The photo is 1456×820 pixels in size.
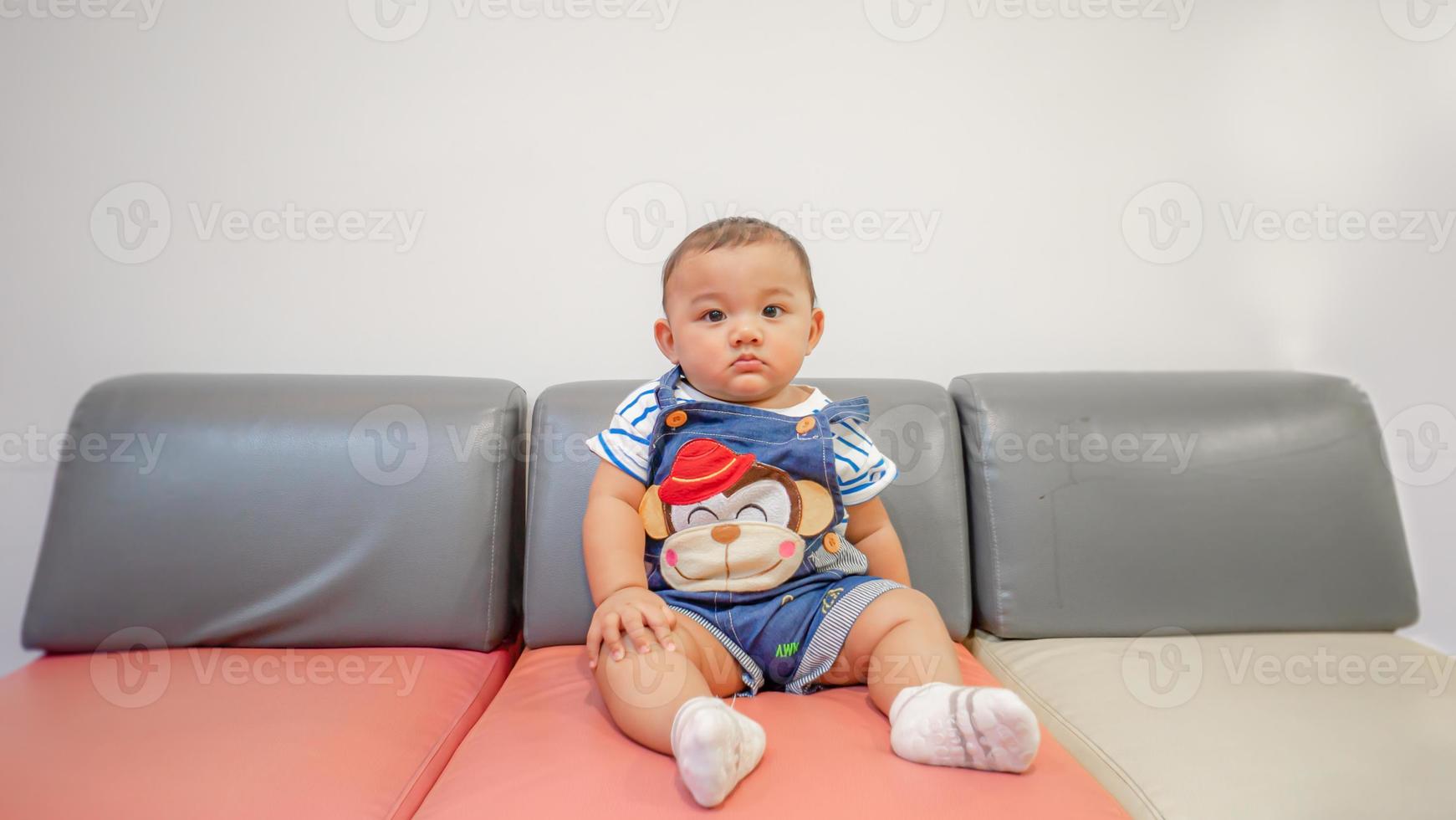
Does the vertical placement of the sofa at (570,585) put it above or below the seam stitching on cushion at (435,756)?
above

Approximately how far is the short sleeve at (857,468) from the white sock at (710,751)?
17.4 inches

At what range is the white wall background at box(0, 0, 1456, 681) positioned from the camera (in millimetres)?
1439

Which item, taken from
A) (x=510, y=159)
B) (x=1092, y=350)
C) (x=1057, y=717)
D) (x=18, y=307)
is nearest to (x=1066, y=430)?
(x=1092, y=350)

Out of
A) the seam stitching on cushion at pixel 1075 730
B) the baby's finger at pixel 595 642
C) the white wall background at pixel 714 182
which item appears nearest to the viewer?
the seam stitching on cushion at pixel 1075 730

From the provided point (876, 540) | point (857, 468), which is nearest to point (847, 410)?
point (857, 468)

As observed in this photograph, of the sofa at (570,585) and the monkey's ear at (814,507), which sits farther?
the monkey's ear at (814,507)

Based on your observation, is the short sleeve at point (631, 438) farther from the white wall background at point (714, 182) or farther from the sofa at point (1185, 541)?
the sofa at point (1185, 541)

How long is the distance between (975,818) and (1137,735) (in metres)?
0.33

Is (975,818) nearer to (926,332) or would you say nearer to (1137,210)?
(926,332)

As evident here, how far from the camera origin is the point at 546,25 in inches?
57.7

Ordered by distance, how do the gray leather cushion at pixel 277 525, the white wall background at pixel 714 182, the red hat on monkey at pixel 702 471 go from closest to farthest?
1. the red hat on monkey at pixel 702 471
2. the gray leather cushion at pixel 277 525
3. the white wall background at pixel 714 182

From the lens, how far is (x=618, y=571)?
1012 millimetres

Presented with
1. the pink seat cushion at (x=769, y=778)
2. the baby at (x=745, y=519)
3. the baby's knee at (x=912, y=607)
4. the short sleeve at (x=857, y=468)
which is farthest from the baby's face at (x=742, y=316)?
the pink seat cushion at (x=769, y=778)

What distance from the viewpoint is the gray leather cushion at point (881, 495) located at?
1193mm
